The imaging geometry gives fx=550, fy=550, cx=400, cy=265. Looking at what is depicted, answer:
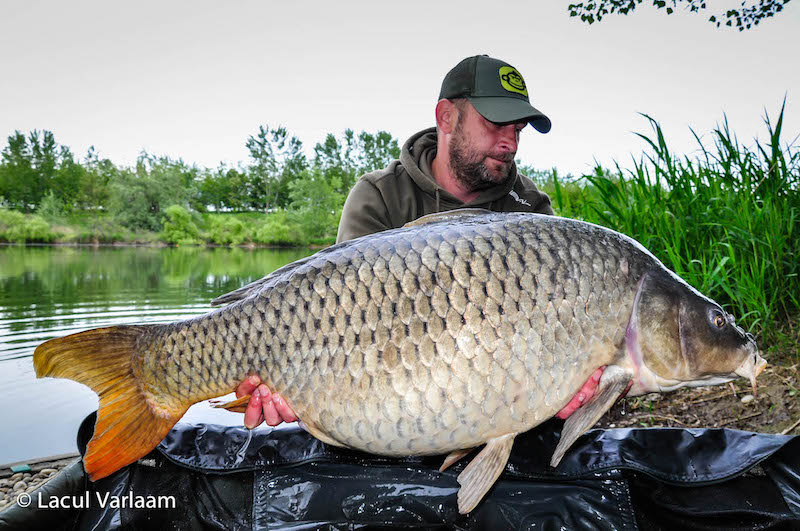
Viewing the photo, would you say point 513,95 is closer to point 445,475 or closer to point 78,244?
point 445,475

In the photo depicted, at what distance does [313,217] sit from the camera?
32.9 meters

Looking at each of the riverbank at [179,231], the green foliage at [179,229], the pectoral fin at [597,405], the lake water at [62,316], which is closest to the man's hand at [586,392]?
the pectoral fin at [597,405]

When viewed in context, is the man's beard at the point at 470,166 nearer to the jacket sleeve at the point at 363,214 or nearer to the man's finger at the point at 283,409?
the jacket sleeve at the point at 363,214

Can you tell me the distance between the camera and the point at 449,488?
123 cm

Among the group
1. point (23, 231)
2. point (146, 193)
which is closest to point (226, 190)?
point (146, 193)

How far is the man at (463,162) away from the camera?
1811 mm

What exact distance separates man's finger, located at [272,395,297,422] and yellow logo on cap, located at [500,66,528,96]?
124 cm

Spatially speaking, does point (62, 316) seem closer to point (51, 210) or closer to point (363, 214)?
point (363, 214)

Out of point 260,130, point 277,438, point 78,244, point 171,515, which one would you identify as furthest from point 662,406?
point 260,130

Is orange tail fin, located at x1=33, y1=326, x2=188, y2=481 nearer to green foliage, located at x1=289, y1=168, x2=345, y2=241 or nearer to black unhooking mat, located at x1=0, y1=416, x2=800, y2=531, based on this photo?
black unhooking mat, located at x1=0, y1=416, x2=800, y2=531

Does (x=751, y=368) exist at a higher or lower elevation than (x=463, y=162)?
lower

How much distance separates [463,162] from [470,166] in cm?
3

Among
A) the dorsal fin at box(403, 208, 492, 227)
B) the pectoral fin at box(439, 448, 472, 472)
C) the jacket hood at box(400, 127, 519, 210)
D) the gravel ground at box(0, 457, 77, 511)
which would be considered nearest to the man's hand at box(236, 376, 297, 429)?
the pectoral fin at box(439, 448, 472, 472)

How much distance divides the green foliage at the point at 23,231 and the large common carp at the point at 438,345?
30.4 meters
